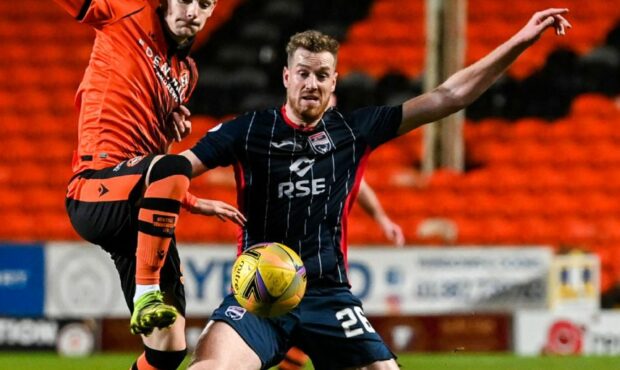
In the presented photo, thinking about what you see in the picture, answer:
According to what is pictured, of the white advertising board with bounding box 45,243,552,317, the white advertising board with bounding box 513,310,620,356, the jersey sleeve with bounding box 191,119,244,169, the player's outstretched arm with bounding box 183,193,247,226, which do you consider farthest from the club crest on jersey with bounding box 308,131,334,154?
the white advertising board with bounding box 513,310,620,356

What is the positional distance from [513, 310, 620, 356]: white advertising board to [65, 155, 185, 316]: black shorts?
595 centimetres

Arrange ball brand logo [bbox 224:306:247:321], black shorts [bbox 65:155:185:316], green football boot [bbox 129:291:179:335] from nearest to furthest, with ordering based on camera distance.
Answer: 1. green football boot [bbox 129:291:179:335]
2. black shorts [bbox 65:155:185:316]
3. ball brand logo [bbox 224:306:247:321]

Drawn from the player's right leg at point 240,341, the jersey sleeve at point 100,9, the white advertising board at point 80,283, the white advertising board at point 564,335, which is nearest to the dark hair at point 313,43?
the jersey sleeve at point 100,9

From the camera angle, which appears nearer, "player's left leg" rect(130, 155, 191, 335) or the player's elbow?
"player's left leg" rect(130, 155, 191, 335)

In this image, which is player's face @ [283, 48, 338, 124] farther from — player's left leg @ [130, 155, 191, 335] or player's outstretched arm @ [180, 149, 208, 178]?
player's left leg @ [130, 155, 191, 335]

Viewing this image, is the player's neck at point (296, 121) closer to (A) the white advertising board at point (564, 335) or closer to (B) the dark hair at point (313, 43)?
(B) the dark hair at point (313, 43)

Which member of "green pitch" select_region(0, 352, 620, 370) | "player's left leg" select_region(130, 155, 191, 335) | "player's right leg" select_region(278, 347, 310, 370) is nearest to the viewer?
"player's left leg" select_region(130, 155, 191, 335)

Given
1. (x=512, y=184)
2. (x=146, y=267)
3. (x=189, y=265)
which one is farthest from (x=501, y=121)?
(x=146, y=267)

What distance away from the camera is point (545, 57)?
1293cm

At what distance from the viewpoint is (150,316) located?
4023mm

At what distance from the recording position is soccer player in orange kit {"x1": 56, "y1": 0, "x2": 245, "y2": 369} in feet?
14.0

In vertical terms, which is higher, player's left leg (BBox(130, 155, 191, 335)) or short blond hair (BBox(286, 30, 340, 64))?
short blond hair (BBox(286, 30, 340, 64))

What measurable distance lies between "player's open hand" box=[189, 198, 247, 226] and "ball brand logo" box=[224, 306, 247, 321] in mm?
348

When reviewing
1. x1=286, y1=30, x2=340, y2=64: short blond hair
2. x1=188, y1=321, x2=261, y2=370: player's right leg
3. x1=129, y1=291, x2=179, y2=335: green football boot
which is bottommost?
x1=188, y1=321, x2=261, y2=370: player's right leg
